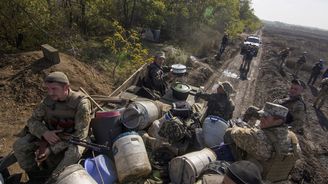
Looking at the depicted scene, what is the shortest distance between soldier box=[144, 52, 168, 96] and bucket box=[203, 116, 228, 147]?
2894mm

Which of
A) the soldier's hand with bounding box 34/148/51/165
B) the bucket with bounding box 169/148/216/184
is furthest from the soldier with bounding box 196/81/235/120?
the soldier's hand with bounding box 34/148/51/165

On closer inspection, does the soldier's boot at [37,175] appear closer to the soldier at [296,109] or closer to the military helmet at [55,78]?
the military helmet at [55,78]

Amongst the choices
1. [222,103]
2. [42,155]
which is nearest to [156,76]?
[222,103]

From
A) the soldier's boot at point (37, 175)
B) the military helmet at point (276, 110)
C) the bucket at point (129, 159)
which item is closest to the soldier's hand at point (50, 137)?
the soldier's boot at point (37, 175)

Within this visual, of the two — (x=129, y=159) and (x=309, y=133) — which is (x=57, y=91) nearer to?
(x=129, y=159)

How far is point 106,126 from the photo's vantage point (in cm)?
451

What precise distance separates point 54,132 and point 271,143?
11.9ft

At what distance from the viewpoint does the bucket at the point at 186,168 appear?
13.3 feet

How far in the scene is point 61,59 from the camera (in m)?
8.41

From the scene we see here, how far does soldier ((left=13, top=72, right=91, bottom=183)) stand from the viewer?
3.86 metres

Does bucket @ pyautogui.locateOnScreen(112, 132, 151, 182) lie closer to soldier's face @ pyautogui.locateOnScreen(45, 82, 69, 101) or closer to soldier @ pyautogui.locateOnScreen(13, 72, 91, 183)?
soldier @ pyautogui.locateOnScreen(13, 72, 91, 183)

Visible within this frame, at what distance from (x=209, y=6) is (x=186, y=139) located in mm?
18592

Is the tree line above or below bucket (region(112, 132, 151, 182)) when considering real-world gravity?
above

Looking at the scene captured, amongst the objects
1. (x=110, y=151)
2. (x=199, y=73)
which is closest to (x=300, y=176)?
(x=110, y=151)
